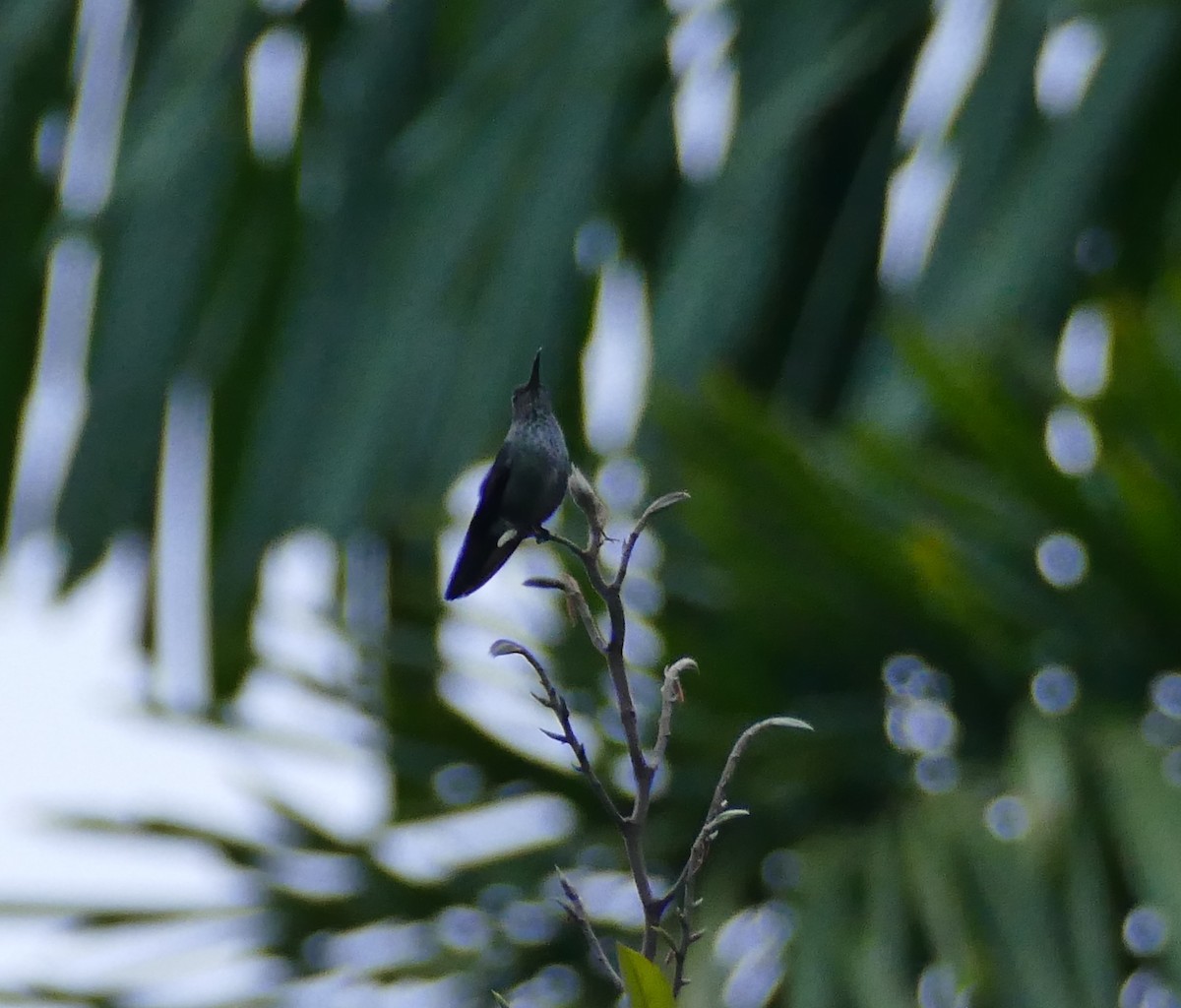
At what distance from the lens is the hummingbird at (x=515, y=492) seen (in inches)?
26.9

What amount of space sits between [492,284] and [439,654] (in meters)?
0.45

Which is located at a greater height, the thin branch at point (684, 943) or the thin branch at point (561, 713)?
the thin branch at point (561, 713)

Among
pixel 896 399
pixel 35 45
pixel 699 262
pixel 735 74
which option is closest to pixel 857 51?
pixel 735 74

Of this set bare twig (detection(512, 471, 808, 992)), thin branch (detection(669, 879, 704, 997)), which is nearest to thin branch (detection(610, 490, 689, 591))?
bare twig (detection(512, 471, 808, 992))

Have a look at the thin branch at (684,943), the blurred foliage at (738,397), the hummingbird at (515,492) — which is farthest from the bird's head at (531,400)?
the blurred foliage at (738,397)

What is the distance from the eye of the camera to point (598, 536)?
0.68 m

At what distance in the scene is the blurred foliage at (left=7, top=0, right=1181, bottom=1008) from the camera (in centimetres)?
162

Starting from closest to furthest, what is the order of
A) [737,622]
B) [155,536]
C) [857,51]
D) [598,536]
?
[598,536]
[737,622]
[857,51]
[155,536]

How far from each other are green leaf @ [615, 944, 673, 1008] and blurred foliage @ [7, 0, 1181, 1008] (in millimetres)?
967

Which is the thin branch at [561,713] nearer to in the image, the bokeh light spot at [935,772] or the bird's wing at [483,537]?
the bird's wing at [483,537]

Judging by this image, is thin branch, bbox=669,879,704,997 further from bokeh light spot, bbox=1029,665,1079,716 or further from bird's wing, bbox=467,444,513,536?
bokeh light spot, bbox=1029,665,1079,716

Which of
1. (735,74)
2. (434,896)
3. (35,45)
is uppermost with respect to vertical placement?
(35,45)

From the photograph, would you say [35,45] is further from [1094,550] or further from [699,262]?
[1094,550]

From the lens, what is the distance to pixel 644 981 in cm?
53
